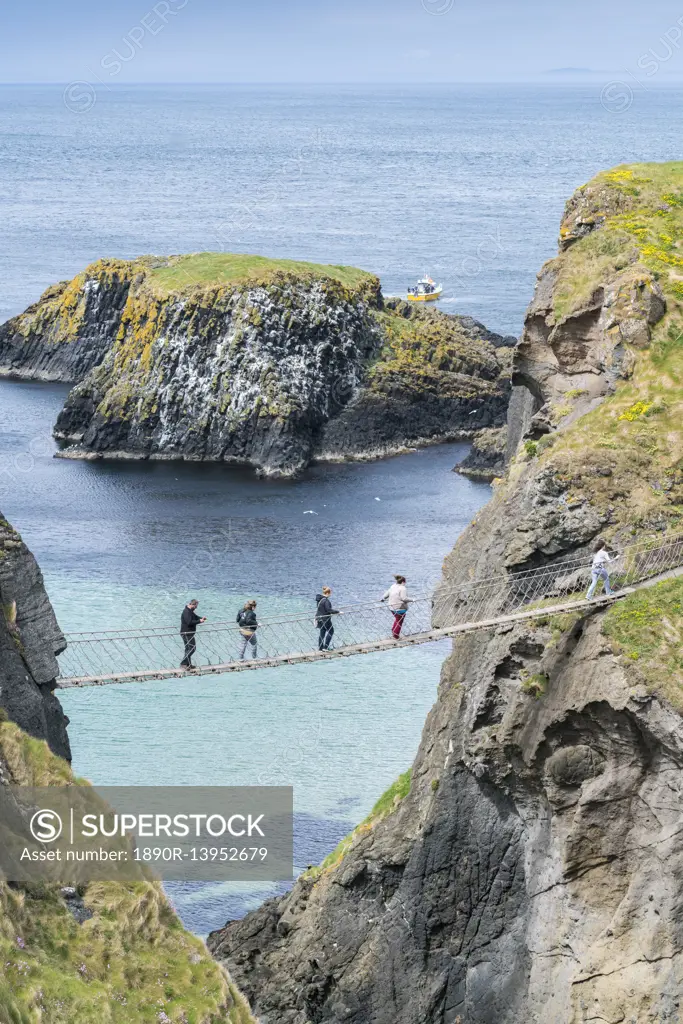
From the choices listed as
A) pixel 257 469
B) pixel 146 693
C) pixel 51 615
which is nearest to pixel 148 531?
pixel 257 469

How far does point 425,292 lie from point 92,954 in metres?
106

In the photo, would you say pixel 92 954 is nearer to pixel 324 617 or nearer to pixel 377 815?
pixel 324 617

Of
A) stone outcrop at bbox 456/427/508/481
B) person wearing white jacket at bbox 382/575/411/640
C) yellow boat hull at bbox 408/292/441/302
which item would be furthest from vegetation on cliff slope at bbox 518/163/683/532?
yellow boat hull at bbox 408/292/441/302

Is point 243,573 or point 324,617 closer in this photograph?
point 324,617

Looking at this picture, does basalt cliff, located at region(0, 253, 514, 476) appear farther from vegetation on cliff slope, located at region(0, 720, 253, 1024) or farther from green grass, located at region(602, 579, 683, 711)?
vegetation on cliff slope, located at region(0, 720, 253, 1024)

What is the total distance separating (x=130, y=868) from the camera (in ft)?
101

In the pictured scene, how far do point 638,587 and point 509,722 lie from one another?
4.11 meters

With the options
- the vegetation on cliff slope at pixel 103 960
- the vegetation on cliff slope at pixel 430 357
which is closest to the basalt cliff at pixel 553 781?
the vegetation on cliff slope at pixel 103 960

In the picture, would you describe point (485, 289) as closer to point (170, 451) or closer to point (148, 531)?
point (170, 451)

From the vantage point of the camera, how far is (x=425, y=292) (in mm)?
130375

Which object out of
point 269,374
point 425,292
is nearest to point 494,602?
point 269,374

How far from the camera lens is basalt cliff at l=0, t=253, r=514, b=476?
92.4 metres

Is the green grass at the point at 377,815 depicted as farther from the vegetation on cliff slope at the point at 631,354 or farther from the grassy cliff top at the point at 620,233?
the grassy cliff top at the point at 620,233

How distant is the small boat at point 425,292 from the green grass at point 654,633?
314ft
